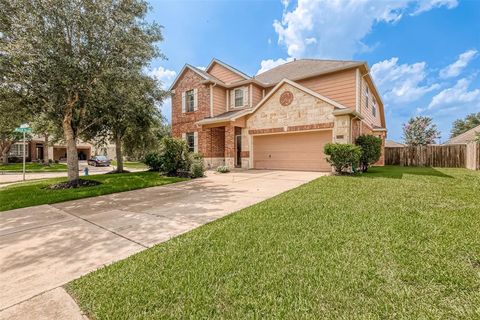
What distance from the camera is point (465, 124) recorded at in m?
42.2

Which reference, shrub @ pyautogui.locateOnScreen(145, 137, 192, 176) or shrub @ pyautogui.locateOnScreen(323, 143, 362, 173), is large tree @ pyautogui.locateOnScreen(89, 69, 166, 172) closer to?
shrub @ pyautogui.locateOnScreen(145, 137, 192, 176)

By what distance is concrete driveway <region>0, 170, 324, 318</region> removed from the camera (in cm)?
249

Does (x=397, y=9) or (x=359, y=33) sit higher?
(x=359, y=33)

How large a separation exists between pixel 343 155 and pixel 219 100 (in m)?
10.1

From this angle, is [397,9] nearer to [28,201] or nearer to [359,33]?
[359,33]

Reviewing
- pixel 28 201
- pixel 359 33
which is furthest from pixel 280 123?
pixel 28 201

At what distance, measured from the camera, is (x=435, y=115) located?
106 ft

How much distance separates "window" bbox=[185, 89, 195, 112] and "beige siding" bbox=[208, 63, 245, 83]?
288cm

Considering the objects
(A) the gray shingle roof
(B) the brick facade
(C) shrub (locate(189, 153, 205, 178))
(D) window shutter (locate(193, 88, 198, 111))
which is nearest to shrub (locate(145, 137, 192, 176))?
(C) shrub (locate(189, 153, 205, 178))

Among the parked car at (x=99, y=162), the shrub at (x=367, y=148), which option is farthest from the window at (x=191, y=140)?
the parked car at (x=99, y=162)

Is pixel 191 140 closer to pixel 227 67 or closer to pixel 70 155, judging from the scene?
pixel 227 67

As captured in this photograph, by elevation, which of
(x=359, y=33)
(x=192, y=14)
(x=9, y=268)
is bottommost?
(x=9, y=268)

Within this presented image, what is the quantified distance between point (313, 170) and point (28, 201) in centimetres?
1170

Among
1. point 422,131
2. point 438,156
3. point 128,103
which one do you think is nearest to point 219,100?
point 128,103
